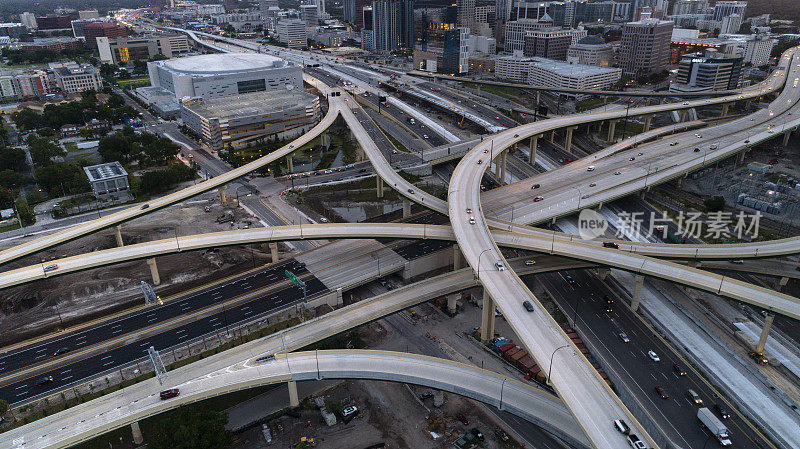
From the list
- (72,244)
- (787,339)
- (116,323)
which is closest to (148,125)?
(72,244)

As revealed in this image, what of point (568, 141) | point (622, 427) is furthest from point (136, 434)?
point (568, 141)

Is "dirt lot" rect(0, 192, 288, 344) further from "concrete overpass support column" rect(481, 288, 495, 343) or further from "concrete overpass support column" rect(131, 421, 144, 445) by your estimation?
"concrete overpass support column" rect(481, 288, 495, 343)

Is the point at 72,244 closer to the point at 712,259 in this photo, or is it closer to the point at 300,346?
the point at 300,346

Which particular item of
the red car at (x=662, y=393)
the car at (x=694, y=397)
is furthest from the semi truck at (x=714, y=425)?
the red car at (x=662, y=393)

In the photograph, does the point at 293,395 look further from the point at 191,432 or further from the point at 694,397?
the point at 694,397

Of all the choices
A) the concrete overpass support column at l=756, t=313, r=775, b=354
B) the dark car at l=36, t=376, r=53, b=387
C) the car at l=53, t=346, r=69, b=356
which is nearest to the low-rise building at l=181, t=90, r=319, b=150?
the car at l=53, t=346, r=69, b=356
